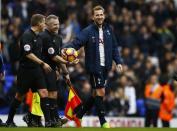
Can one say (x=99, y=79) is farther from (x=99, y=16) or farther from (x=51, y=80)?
(x=99, y=16)

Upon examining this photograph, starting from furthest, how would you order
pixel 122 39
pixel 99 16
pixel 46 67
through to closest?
pixel 122 39
pixel 99 16
pixel 46 67

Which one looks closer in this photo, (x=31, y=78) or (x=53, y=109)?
(x=31, y=78)

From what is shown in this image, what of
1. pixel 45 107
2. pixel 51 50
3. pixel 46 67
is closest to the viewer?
pixel 46 67

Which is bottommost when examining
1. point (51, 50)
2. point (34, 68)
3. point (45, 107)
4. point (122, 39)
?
point (45, 107)

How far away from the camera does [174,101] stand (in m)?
23.8

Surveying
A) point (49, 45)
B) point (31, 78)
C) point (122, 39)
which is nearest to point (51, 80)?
point (31, 78)

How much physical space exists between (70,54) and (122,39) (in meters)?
11.5

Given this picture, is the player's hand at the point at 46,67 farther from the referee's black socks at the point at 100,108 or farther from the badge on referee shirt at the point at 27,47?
the referee's black socks at the point at 100,108

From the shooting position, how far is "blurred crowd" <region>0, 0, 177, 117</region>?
23.7 meters

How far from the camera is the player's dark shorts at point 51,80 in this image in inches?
627

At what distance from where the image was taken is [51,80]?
1598cm

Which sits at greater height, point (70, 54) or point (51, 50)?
point (51, 50)

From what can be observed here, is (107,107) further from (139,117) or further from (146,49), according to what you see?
(146,49)

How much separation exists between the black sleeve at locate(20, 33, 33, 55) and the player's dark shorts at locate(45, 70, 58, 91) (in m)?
0.74
